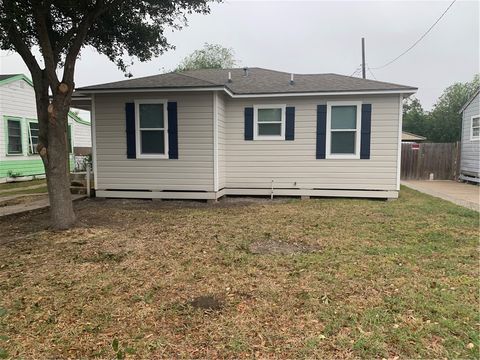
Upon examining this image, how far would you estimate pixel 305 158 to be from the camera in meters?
9.82

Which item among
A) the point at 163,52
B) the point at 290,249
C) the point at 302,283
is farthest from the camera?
the point at 163,52

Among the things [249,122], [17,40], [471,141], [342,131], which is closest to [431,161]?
[471,141]

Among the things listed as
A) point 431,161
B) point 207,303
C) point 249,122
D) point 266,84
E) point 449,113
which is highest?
point 449,113

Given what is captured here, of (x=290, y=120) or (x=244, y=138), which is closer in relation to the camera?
(x=290, y=120)

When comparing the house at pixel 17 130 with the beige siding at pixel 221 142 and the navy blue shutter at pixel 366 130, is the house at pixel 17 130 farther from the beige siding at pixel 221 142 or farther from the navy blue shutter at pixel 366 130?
the navy blue shutter at pixel 366 130

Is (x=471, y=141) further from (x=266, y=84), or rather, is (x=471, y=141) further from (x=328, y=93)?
(x=266, y=84)

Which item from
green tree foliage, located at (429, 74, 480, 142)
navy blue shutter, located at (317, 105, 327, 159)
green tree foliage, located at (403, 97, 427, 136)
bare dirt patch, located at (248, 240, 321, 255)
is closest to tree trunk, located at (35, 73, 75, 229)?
bare dirt patch, located at (248, 240, 321, 255)

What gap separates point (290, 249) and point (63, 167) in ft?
12.9


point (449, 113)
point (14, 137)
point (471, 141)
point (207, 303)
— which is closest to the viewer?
point (207, 303)

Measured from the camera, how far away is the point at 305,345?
2674 millimetres

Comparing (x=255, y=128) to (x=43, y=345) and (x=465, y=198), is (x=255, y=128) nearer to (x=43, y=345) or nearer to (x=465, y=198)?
(x=465, y=198)

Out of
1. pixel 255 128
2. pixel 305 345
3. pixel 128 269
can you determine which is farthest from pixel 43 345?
pixel 255 128

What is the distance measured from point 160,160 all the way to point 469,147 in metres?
12.1

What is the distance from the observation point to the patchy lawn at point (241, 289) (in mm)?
2707
